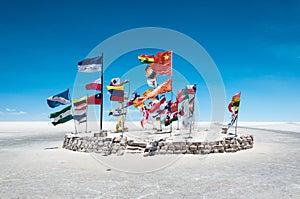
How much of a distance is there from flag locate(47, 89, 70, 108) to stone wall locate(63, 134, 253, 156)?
3490mm

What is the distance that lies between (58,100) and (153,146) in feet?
29.3

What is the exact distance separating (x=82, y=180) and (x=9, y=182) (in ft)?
9.29

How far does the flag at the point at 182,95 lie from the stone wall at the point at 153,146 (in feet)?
16.8

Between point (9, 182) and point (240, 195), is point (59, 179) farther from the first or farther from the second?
point (240, 195)

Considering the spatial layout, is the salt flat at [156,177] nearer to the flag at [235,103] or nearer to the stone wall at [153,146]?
the stone wall at [153,146]

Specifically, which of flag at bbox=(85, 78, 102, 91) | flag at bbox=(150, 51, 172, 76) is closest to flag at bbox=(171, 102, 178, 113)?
flag at bbox=(150, 51, 172, 76)

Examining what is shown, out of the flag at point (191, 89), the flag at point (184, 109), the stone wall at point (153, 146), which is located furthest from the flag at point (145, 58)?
the stone wall at point (153, 146)

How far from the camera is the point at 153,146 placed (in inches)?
680

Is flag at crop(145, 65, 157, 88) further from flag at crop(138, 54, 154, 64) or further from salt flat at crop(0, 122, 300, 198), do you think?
salt flat at crop(0, 122, 300, 198)

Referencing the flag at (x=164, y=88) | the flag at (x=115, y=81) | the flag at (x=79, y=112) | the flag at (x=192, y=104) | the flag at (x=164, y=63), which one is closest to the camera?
the flag at (x=164, y=88)

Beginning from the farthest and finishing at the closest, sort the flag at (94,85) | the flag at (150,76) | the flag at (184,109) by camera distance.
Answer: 1. the flag at (184,109)
2. the flag at (94,85)
3. the flag at (150,76)

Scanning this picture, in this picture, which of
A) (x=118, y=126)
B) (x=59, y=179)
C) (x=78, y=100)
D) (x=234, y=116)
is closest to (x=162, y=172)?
(x=59, y=179)

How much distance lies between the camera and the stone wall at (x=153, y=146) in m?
16.8

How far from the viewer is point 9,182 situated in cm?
1030
